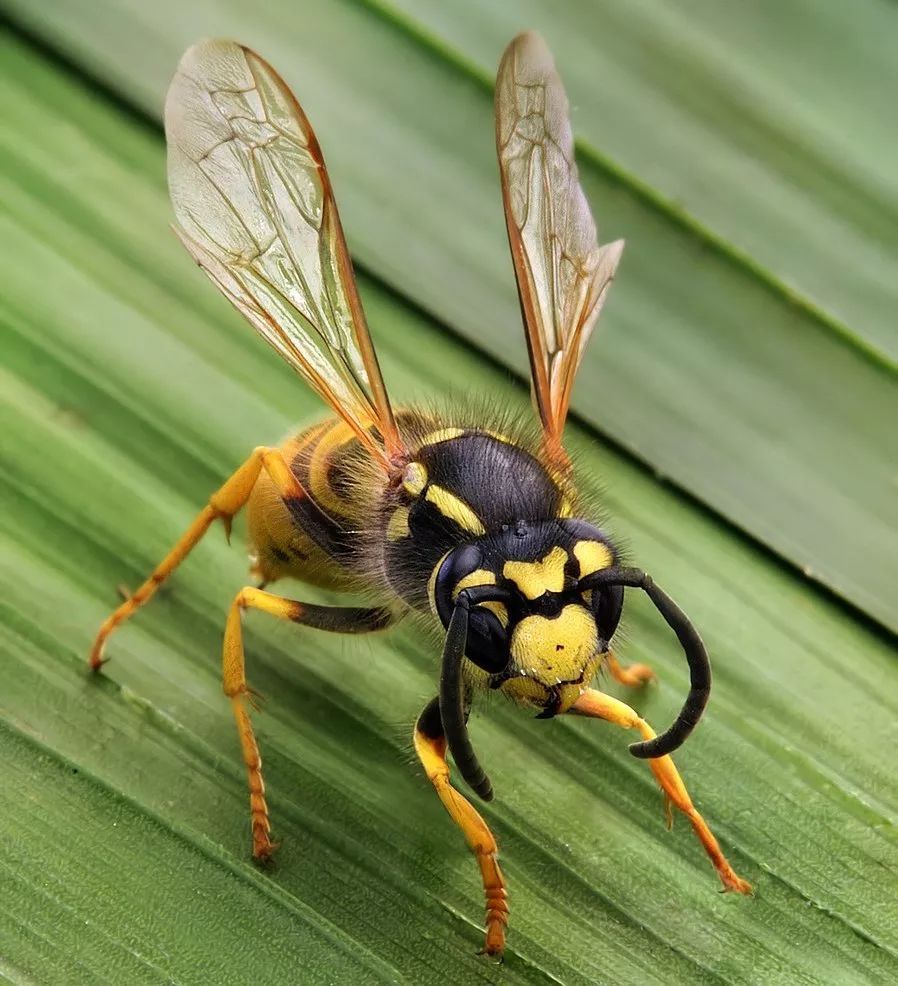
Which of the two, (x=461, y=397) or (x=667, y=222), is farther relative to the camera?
(x=667, y=222)

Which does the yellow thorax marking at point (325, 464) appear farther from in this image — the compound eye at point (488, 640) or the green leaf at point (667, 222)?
the compound eye at point (488, 640)

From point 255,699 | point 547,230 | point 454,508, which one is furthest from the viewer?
point 547,230

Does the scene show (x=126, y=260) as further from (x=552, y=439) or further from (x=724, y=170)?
(x=724, y=170)

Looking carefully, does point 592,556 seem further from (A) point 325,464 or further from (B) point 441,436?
(A) point 325,464

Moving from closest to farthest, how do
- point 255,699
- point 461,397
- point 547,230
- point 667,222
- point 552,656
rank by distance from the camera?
point 552,656 < point 255,699 < point 547,230 < point 461,397 < point 667,222

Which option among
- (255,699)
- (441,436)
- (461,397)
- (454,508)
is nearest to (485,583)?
(454,508)

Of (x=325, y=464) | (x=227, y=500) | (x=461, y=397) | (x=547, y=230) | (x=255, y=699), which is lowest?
(x=255, y=699)
